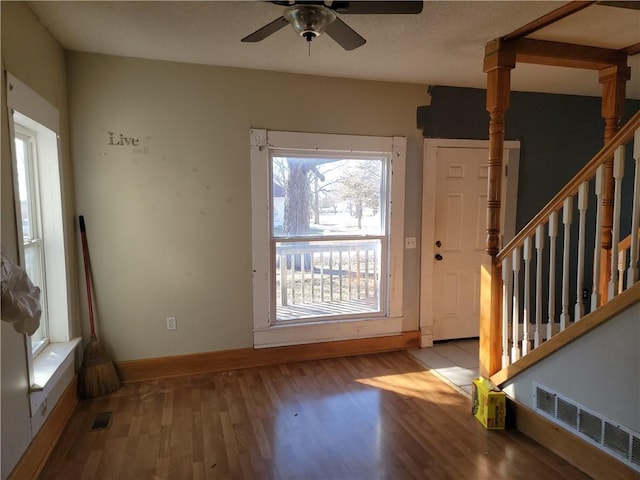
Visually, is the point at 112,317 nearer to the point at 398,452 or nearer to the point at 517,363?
the point at 398,452

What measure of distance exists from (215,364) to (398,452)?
1707 mm

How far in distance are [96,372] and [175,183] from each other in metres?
1.48

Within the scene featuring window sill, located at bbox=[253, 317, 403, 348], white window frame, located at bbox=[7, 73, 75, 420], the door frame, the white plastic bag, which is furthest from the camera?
the door frame

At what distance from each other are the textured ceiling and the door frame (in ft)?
2.19

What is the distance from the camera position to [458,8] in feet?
7.35

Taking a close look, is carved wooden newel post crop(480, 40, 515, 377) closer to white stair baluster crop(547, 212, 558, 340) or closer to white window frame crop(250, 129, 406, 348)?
white stair baluster crop(547, 212, 558, 340)

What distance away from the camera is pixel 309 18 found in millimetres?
1897

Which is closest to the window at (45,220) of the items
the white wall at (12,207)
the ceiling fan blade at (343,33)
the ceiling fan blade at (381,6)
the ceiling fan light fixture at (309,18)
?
the white wall at (12,207)

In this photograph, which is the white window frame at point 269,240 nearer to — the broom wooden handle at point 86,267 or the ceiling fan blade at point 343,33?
the broom wooden handle at point 86,267

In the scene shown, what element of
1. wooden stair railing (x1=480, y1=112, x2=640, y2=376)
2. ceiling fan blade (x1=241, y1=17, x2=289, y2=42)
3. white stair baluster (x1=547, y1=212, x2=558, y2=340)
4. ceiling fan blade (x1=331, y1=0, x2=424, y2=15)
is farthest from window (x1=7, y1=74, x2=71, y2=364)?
white stair baluster (x1=547, y1=212, x2=558, y2=340)

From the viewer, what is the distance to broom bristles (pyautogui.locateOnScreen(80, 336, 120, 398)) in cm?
297

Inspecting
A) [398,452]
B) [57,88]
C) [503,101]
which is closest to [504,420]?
[398,452]

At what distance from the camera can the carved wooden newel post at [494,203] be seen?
8.75 ft

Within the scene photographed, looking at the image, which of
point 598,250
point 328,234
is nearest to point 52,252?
point 328,234
